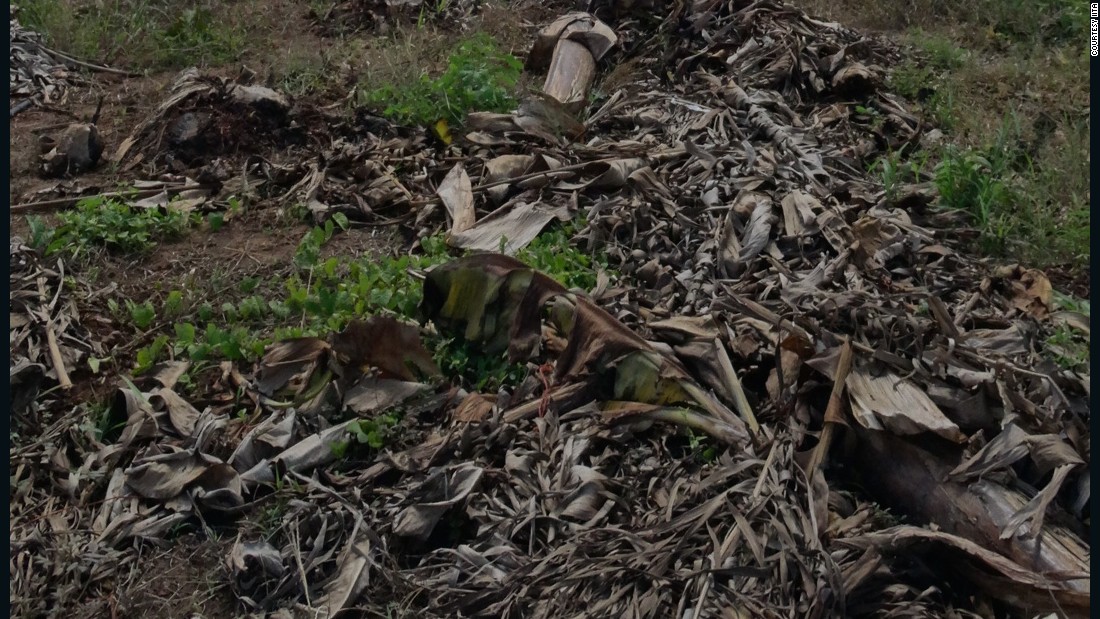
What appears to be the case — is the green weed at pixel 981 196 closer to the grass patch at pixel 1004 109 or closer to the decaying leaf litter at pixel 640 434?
the grass patch at pixel 1004 109

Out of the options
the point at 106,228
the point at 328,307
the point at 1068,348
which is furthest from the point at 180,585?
the point at 1068,348

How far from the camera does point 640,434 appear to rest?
318cm

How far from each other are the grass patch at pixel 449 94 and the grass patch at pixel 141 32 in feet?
4.39

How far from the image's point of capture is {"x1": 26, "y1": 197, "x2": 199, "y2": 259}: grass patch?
4324mm

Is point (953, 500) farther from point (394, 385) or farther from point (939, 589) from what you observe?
point (394, 385)

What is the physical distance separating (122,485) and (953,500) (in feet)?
8.07

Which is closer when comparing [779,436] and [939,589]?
[939,589]

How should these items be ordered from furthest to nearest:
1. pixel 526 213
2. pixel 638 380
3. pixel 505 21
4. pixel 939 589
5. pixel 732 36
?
pixel 505 21
pixel 732 36
pixel 526 213
pixel 638 380
pixel 939 589

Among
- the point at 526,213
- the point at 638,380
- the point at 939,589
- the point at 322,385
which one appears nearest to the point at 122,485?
the point at 322,385

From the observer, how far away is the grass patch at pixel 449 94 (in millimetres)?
5246

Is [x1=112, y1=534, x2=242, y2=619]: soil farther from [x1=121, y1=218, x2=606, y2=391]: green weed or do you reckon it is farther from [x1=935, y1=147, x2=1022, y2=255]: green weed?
[x1=935, y1=147, x2=1022, y2=255]: green weed

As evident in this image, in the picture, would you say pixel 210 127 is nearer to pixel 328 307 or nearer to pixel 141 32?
pixel 141 32

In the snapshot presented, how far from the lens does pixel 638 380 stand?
322 cm

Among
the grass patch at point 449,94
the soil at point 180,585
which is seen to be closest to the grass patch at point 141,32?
the grass patch at point 449,94
